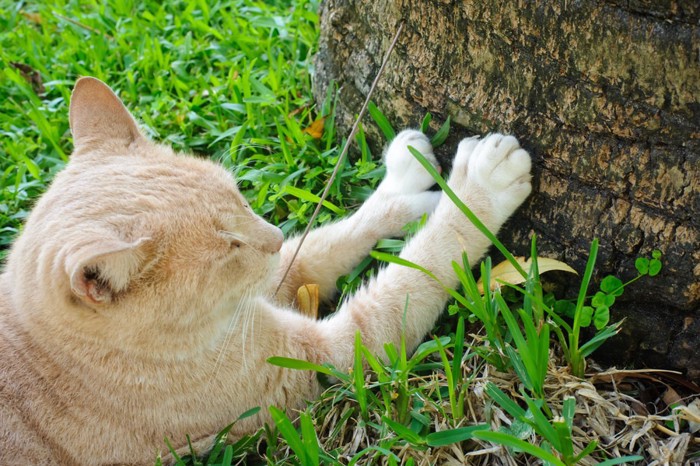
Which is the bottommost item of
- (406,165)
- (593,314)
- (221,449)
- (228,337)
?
(221,449)

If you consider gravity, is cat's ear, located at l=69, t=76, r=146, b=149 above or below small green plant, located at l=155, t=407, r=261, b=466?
above

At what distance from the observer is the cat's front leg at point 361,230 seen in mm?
3070

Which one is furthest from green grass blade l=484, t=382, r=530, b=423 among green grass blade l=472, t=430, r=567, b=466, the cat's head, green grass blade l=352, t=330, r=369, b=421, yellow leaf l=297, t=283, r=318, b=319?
yellow leaf l=297, t=283, r=318, b=319

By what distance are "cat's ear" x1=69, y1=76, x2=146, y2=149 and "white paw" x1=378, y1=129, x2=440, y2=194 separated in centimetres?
103

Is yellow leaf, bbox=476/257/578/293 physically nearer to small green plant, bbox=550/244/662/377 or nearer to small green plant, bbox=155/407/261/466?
small green plant, bbox=550/244/662/377

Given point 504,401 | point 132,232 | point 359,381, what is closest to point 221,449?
point 359,381

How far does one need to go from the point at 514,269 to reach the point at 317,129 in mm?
1257

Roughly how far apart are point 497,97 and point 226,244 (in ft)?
3.39

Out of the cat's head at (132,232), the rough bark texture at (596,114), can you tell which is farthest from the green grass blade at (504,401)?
the cat's head at (132,232)

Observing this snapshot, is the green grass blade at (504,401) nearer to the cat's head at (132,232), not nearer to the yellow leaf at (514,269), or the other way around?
the yellow leaf at (514,269)

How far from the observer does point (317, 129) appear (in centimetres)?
345

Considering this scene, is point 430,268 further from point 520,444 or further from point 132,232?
point 132,232

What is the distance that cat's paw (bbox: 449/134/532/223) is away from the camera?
2531 mm

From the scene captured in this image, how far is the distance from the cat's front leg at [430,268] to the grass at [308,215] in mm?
102
